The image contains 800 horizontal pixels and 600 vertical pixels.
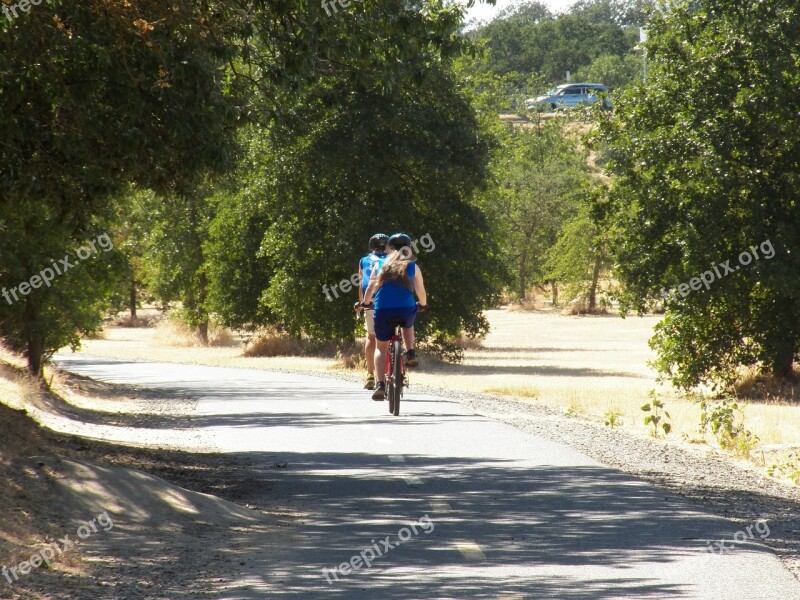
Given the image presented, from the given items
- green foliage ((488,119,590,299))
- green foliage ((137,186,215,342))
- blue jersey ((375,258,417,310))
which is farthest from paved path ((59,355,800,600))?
green foliage ((488,119,590,299))

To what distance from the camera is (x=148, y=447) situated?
1423cm

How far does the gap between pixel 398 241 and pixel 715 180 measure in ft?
48.1

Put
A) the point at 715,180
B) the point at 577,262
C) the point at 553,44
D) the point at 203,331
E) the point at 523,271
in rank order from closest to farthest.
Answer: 1. the point at 715,180
2. the point at 203,331
3. the point at 577,262
4. the point at 523,271
5. the point at 553,44

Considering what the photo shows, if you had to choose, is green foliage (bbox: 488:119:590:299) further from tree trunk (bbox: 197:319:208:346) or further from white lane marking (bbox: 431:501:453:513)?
white lane marking (bbox: 431:501:453:513)

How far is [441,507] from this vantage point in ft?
30.9

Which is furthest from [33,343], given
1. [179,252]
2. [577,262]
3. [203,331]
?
[577,262]

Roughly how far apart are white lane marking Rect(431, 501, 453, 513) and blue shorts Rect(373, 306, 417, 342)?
14.4ft

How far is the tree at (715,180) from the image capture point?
2612 centimetres

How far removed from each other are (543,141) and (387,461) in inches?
4085

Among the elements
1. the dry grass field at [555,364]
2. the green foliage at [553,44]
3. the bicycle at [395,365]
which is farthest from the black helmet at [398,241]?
the green foliage at [553,44]

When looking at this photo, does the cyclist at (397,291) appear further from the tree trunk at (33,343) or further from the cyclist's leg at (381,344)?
the tree trunk at (33,343)

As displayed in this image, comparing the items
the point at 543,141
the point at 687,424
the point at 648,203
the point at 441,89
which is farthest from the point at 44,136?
the point at 543,141

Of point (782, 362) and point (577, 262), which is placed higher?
point (577, 262)

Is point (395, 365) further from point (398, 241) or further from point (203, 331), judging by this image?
point (203, 331)
